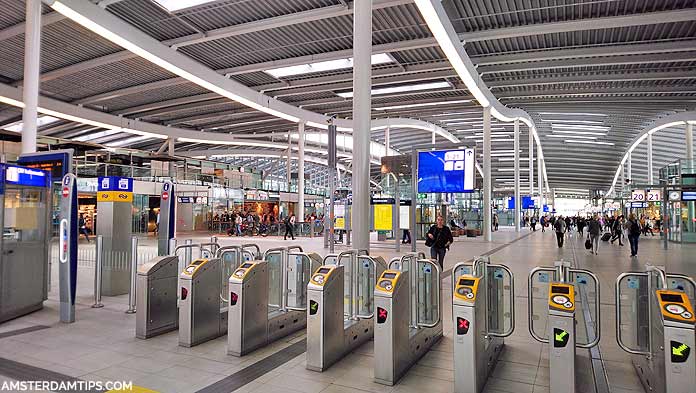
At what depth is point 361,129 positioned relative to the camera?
8273 mm

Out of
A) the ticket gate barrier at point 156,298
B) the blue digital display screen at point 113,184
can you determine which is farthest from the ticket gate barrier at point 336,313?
the blue digital display screen at point 113,184

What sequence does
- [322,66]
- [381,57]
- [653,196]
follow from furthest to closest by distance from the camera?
[653,196], [322,66], [381,57]

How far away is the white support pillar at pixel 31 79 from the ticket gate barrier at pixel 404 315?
1079 centimetres

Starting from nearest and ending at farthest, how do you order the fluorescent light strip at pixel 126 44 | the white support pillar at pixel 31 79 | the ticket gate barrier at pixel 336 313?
1. the ticket gate barrier at pixel 336 313
2. the white support pillar at pixel 31 79
3. the fluorescent light strip at pixel 126 44

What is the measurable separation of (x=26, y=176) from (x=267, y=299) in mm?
4402

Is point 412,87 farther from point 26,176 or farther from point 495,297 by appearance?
point 495,297

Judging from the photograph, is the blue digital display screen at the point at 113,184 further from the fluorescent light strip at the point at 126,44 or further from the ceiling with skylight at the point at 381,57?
the ceiling with skylight at the point at 381,57

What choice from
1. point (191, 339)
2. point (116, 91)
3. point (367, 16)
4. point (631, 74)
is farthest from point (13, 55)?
point (631, 74)

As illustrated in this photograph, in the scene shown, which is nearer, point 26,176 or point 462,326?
point 462,326

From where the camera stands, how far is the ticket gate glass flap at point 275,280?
6039mm

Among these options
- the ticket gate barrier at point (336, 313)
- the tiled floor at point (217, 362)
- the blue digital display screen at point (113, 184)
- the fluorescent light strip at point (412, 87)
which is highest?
the fluorescent light strip at point (412, 87)

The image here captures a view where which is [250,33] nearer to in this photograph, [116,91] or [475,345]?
[116,91]

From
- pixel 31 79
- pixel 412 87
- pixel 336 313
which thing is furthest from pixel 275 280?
pixel 412 87

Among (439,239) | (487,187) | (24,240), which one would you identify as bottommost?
(439,239)
